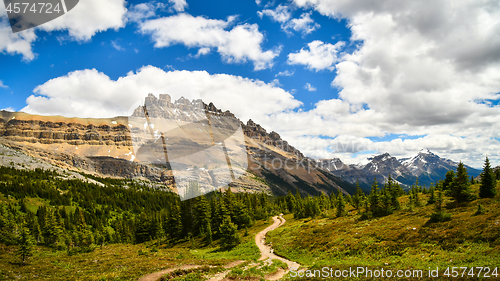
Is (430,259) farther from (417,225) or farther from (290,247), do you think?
(290,247)

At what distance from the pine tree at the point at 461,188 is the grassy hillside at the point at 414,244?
1.54 metres

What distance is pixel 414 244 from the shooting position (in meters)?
23.0

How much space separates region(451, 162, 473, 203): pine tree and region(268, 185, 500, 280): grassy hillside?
5.04 feet

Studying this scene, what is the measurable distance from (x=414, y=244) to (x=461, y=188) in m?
18.3

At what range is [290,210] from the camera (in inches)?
3893

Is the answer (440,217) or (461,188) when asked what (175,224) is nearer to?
(440,217)

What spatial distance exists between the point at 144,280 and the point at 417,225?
112 feet

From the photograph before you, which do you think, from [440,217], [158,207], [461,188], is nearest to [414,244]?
[440,217]

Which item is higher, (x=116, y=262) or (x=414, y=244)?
(x=414, y=244)

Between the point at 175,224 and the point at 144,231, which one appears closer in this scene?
the point at 175,224

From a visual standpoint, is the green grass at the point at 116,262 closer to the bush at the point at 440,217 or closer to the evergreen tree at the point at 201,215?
the evergreen tree at the point at 201,215

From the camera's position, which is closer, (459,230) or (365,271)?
(365,271)

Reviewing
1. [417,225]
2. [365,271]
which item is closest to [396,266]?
[365,271]

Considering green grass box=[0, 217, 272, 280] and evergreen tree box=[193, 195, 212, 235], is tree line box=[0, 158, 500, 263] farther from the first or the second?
green grass box=[0, 217, 272, 280]
